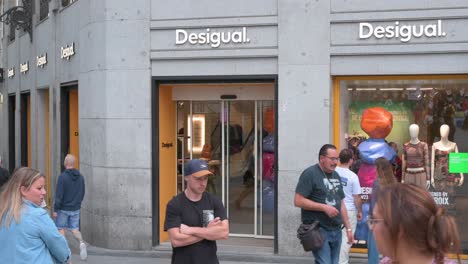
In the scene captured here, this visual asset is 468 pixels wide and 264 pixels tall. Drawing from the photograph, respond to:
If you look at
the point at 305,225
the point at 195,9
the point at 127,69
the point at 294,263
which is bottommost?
the point at 294,263

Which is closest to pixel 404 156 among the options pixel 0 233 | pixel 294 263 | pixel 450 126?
pixel 450 126

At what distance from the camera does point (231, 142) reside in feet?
37.0

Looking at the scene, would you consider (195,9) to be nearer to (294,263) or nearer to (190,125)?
(190,125)

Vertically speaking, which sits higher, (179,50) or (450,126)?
(179,50)

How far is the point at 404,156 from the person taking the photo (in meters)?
9.82

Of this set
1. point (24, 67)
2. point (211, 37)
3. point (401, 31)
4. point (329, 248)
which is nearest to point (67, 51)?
point (211, 37)

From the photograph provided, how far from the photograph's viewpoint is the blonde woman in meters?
4.18

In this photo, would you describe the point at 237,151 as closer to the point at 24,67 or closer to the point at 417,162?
the point at 417,162

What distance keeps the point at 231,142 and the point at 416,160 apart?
3.18 metres

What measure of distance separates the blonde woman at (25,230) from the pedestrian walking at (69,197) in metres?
5.52

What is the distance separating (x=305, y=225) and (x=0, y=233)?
11.2ft

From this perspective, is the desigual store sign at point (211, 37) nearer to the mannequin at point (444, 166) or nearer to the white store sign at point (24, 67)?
the mannequin at point (444, 166)

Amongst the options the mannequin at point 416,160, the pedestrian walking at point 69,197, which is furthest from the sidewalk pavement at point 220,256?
the mannequin at point 416,160

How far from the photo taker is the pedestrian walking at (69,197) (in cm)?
977
